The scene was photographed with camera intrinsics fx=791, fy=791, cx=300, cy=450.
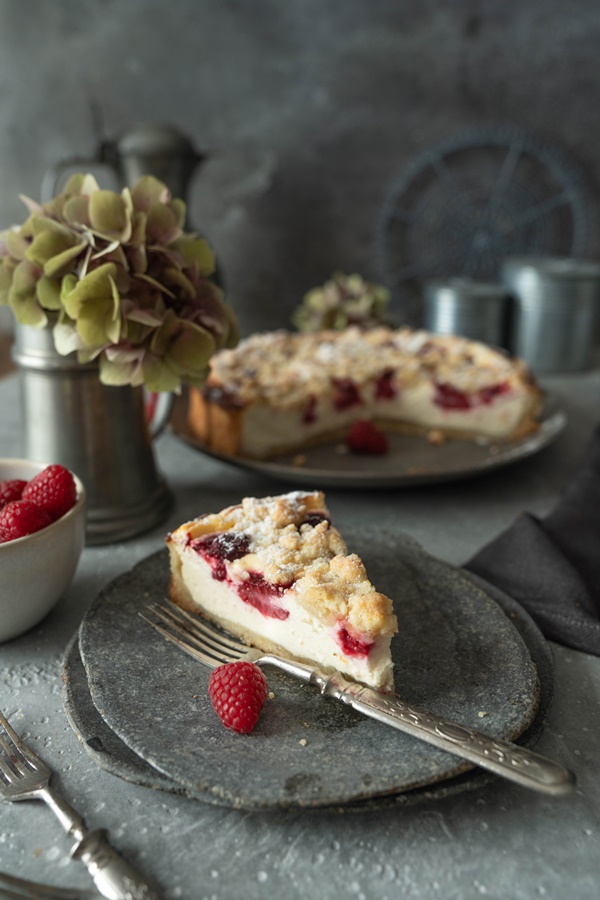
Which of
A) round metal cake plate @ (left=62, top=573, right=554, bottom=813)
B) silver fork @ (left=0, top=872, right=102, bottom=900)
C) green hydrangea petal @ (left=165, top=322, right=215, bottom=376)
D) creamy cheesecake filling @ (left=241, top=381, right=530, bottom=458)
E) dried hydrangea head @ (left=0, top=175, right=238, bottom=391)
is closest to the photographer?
silver fork @ (left=0, top=872, right=102, bottom=900)

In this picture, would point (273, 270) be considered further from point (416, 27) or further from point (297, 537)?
point (297, 537)

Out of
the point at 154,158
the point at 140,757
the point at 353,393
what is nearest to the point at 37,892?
the point at 140,757

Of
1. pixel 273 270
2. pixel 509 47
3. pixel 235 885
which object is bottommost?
pixel 235 885

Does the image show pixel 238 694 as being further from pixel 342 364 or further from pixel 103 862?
pixel 342 364

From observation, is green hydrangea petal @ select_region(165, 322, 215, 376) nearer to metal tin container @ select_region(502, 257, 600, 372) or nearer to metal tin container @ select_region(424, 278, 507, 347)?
metal tin container @ select_region(424, 278, 507, 347)

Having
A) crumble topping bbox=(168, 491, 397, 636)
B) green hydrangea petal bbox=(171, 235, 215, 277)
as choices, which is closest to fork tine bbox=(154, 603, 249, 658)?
crumble topping bbox=(168, 491, 397, 636)

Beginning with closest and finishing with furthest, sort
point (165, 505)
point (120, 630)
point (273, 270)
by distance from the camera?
point (120, 630)
point (165, 505)
point (273, 270)

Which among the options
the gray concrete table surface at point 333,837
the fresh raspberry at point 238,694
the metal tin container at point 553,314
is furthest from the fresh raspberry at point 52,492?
the metal tin container at point 553,314

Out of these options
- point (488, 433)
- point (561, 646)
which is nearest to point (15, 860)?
point (561, 646)
